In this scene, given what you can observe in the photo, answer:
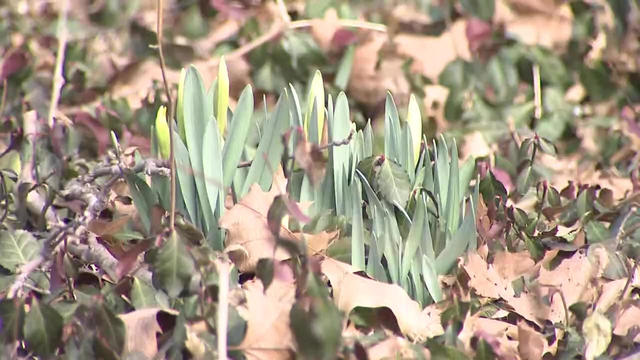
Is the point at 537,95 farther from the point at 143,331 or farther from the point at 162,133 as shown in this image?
the point at 143,331

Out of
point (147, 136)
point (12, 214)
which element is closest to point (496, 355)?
point (12, 214)

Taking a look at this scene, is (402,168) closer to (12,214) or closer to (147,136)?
(12,214)

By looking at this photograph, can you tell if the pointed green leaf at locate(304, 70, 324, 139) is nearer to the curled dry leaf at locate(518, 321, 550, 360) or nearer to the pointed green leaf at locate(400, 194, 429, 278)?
the pointed green leaf at locate(400, 194, 429, 278)


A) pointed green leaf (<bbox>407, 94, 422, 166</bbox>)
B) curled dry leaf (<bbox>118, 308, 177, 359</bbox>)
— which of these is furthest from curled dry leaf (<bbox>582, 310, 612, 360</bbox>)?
curled dry leaf (<bbox>118, 308, 177, 359</bbox>)

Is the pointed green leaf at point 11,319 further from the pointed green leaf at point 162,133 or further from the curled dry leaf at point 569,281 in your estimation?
the curled dry leaf at point 569,281

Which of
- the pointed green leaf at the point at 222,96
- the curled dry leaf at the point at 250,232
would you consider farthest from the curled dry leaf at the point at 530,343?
the pointed green leaf at the point at 222,96

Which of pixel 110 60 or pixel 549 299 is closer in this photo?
pixel 549 299

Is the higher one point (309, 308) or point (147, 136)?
point (309, 308)

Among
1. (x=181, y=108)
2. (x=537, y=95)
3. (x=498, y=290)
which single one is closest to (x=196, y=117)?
(x=181, y=108)
